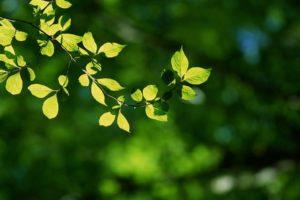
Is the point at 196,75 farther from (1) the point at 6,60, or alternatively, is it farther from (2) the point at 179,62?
(1) the point at 6,60

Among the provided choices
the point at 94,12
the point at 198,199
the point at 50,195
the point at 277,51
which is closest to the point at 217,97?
the point at 277,51

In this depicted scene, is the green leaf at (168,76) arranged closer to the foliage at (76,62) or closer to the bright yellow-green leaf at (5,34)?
the foliage at (76,62)

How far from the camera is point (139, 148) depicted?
17.2 feet

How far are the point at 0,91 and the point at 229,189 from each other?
8.98 feet

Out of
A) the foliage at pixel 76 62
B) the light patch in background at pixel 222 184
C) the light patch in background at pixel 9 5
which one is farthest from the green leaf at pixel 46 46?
the light patch in background at pixel 222 184

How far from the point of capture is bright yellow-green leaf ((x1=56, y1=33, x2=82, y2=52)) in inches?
50.3

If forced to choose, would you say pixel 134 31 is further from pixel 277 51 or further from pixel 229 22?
pixel 277 51

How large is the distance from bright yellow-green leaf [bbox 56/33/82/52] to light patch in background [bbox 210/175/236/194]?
379 cm

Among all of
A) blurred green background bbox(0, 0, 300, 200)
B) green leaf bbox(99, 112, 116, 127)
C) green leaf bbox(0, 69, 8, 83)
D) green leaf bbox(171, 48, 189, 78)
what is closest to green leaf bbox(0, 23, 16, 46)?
green leaf bbox(0, 69, 8, 83)

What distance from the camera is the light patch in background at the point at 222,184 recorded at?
475 centimetres

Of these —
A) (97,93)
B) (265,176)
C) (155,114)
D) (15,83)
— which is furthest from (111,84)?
(265,176)

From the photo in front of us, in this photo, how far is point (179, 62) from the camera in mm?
1272

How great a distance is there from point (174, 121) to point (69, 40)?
4040 mm

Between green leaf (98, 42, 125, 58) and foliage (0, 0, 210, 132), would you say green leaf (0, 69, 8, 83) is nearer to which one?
foliage (0, 0, 210, 132)
